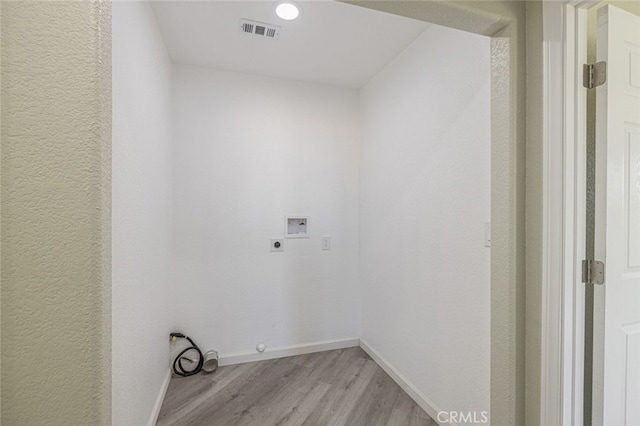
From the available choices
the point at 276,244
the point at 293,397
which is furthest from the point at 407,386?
the point at 276,244

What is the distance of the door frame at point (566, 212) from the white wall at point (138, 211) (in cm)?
169

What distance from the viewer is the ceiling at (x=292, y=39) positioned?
6.04 ft

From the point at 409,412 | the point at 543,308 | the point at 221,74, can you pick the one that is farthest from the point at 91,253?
the point at 221,74

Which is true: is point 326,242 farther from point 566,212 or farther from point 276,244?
point 566,212

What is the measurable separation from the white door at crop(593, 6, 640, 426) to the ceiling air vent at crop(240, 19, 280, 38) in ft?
5.58

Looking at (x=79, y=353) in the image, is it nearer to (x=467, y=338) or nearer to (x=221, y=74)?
(x=467, y=338)

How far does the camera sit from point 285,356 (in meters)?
2.75

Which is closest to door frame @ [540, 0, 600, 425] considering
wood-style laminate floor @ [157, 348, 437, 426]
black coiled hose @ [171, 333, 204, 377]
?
wood-style laminate floor @ [157, 348, 437, 426]

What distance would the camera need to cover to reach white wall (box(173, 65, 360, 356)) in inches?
99.8

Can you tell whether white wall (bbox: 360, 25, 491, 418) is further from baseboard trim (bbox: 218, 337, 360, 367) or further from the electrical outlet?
the electrical outlet

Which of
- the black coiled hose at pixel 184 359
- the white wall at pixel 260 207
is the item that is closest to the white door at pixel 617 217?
the white wall at pixel 260 207

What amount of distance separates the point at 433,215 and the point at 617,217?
915 millimetres

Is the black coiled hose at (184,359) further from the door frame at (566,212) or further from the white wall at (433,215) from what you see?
the door frame at (566,212)

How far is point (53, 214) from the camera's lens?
684 millimetres
